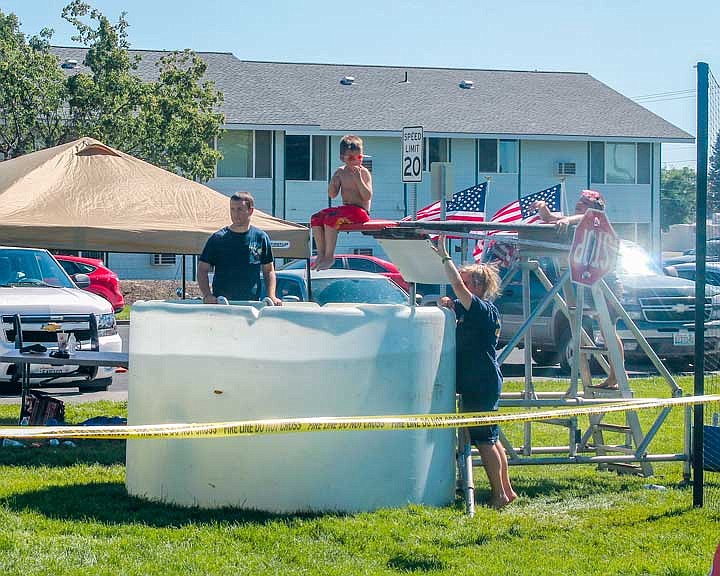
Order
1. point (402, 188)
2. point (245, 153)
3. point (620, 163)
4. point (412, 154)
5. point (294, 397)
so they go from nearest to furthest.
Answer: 1. point (294, 397)
2. point (412, 154)
3. point (245, 153)
4. point (402, 188)
5. point (620, 163)

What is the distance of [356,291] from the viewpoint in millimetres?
15594

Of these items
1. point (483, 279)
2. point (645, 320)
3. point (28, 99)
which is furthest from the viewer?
point (28, 99)

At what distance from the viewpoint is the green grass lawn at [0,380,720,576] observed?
19.3 ft

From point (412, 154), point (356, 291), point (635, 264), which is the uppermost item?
point (412, 154)

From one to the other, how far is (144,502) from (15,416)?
15.1 feet

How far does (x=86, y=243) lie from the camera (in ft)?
34.5

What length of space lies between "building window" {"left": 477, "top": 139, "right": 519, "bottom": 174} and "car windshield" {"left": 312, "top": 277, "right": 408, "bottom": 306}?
952 inches

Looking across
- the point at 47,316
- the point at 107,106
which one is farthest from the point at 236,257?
the point at 107,106

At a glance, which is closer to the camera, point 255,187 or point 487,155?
point 255,187

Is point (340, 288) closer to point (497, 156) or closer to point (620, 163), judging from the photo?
point (497, 156)

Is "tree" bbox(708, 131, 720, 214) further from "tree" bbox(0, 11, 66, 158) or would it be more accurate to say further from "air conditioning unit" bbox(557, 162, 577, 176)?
"air conditioning unit" bbox(557, 162, 577, 176)

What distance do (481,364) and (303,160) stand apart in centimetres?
3088

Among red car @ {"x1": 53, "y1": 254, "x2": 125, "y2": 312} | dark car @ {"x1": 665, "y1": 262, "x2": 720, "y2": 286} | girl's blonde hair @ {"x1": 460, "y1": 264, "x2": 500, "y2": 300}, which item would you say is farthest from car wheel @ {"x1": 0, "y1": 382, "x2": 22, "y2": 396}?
red car @ {"x1": 53, "y1": 254, "x2": 125, "y2": 312}

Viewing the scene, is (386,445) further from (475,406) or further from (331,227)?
(331,227)
